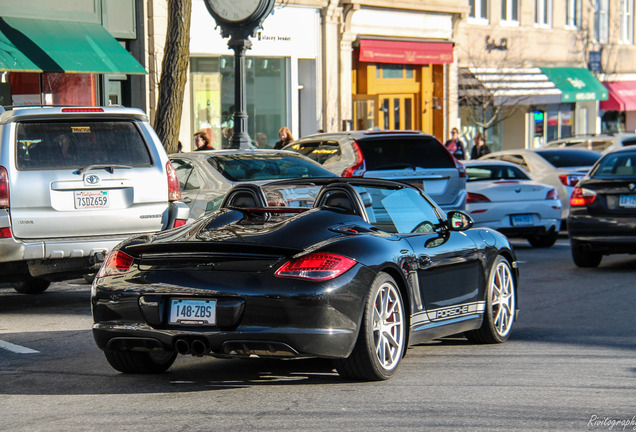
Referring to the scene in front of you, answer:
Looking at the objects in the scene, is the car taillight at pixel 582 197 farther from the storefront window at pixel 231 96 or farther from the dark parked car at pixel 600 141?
the storefront window at pixel 231 96

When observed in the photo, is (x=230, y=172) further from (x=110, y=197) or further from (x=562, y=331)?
(x=562, y=331)

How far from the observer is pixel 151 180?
10.6 metres

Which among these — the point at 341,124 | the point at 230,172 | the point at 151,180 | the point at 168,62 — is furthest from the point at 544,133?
the point at 151,180

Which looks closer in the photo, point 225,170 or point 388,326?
point 388,326

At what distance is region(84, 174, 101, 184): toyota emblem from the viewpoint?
10.2 m

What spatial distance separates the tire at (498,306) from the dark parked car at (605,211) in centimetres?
549

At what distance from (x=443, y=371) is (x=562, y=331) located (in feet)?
7.41

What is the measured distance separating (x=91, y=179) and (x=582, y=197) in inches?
271

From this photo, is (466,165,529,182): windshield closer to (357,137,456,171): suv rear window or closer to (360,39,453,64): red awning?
(357,137,456,171): suv rear window

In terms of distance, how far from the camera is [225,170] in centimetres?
1364

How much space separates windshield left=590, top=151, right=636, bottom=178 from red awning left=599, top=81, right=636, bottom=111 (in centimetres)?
3047

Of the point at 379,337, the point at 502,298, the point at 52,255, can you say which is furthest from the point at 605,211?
the point at 379,337

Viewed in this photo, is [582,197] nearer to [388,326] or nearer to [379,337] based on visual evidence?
[388,326]

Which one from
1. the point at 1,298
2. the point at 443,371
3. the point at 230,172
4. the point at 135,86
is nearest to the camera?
the point at 443,371
